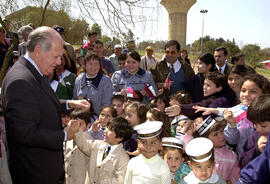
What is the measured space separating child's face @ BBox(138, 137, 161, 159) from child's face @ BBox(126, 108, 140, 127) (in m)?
1.02

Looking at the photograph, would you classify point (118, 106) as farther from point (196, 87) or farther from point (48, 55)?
point (48, 55)

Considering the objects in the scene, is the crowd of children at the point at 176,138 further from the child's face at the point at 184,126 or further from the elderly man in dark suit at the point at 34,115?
the elderly man in dark suit at the point at 34,115

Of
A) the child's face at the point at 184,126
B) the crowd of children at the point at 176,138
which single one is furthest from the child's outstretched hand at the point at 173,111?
the child's face at the point at 184,126

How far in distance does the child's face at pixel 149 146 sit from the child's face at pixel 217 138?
0.79 m

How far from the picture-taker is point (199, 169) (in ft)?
7.44

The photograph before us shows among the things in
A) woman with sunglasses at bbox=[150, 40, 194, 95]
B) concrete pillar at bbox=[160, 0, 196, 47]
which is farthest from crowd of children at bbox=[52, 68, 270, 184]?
concrete pillar at bbox=[160, 0, 196, 47]

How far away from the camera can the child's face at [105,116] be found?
11.5 ft

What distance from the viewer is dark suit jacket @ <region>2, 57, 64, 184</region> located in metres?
1.92

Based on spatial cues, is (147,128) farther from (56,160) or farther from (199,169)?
(56,160)

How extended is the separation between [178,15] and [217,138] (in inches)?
595

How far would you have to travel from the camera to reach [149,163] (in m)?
2.41

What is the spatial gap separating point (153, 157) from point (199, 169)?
45cm

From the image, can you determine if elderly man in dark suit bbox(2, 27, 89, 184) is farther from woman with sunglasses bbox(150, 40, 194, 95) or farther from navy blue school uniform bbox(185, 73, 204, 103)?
woman with sunglasses bbox(150, 40, 194, 95)

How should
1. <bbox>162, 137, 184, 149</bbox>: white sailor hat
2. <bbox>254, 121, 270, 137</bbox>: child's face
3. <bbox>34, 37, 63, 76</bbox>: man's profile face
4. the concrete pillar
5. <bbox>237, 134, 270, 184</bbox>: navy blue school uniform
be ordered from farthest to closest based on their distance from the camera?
1. the concrete pillar
2. <bbox>162, 137, 184, 149</bbox>: white sailor hat
3. <bbox>34, 37, 63, 76</bbox>: man's profile face
4. <bbox>254, 121, 270, 137</bbox>: child's face
5. <bbox>237, 134, 270, 184</bbox>: navy blue school uniform
